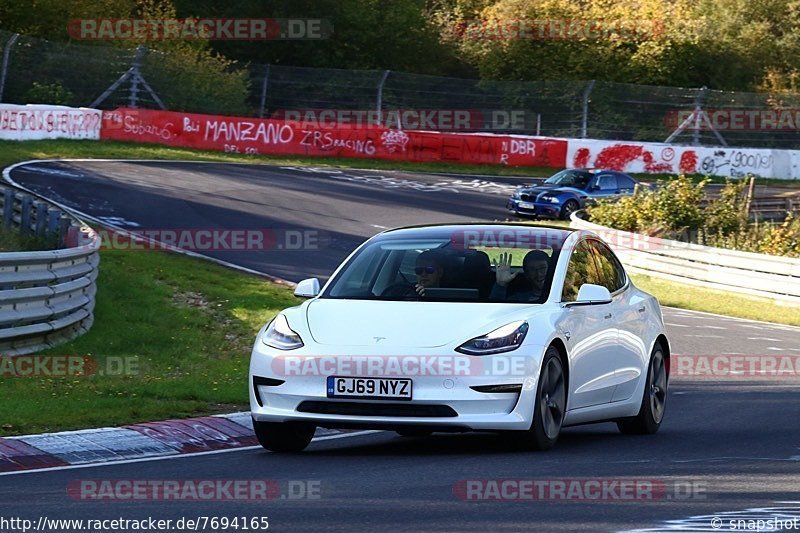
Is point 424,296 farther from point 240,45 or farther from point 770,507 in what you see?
point 240,45

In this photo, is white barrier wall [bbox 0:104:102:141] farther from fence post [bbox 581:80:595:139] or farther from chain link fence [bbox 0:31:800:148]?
fence post [bbox 581:80:595:139]

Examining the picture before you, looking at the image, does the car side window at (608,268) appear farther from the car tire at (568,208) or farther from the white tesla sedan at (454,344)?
the car tire at (568,208)

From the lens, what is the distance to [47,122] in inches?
1665

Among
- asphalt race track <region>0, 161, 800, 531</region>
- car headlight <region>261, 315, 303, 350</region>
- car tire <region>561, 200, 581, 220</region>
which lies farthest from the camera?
car tire <region>561, 200, 581, 220</region>

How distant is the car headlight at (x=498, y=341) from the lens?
900 cm

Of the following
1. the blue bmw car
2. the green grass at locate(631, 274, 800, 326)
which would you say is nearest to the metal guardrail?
the green grass at locate(631, 274, 800, 326)

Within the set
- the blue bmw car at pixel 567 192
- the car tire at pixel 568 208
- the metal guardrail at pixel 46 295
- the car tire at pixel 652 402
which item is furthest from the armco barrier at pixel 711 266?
the car tire at pixel 652 402

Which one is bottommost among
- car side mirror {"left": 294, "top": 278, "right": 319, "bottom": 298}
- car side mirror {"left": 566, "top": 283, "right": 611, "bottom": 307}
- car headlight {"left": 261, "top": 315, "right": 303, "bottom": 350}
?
car headlight {"left": 261, "top": 315, "right": 303, "bottom": 350}

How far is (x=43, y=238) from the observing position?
20.8 m

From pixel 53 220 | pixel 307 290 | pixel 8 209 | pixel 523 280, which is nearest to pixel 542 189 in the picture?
pixel 8 209

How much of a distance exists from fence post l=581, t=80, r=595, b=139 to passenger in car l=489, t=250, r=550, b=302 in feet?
137

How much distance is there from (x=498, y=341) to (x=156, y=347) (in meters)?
7.74

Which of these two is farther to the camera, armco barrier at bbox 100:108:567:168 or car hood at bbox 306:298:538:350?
armco barrier at bbox 100:108:567:168

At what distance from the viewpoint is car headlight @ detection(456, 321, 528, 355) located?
9.00 meters
